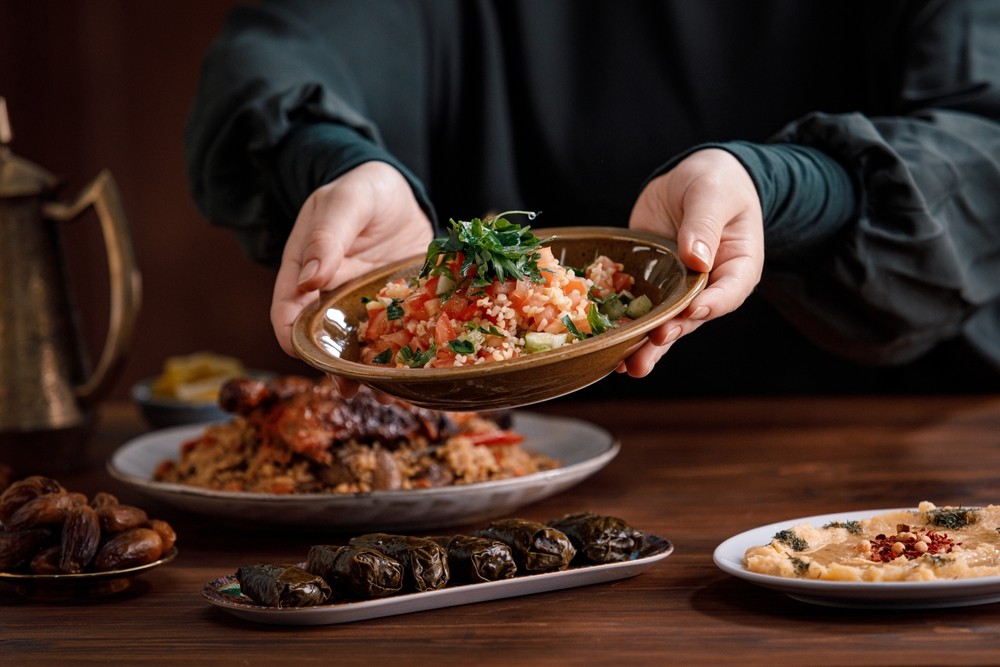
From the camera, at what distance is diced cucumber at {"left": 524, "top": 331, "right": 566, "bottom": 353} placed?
1314mm

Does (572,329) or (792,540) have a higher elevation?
(572,329)

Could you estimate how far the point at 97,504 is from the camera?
1.42m

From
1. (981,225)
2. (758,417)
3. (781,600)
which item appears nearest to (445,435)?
(781,600)

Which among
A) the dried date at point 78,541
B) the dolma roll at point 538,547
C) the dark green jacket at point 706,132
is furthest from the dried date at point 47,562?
the dark green jacket at point 706,132

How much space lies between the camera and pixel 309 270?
4.83 ft

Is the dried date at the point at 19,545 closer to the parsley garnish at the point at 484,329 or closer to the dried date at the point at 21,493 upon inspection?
the dried date at the point at 21,493

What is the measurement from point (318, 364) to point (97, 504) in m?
0.42

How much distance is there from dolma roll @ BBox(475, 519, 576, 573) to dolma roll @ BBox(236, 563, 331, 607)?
0.23m

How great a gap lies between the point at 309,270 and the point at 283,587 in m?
0.49

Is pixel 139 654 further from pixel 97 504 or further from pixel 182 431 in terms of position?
pixel 182 431

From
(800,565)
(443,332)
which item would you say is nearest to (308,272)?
(443,332)

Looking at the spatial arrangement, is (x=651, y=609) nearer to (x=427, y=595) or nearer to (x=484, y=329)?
(x=427, y=595)

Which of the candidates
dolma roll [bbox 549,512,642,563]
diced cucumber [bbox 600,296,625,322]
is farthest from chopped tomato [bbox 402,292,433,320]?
dolma roll [bbox 549,512,642,563]

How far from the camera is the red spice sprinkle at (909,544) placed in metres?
1.17
